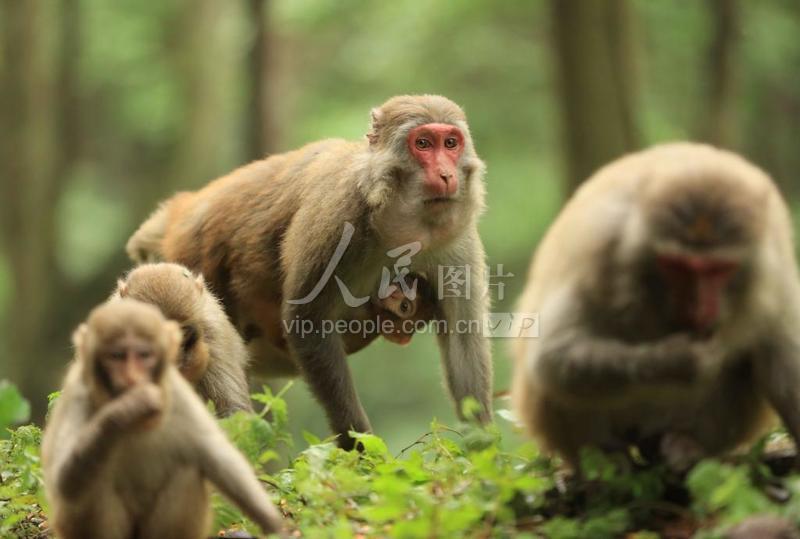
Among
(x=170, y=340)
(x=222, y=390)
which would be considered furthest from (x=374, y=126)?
(x=170, y=340)

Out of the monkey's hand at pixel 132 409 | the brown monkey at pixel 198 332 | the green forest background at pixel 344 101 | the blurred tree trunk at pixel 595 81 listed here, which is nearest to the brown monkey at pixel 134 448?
the monkey's hand at pixel 132 409

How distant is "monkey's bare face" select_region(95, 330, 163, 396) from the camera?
4688mm

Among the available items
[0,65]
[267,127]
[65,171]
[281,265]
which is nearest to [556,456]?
[281,265]

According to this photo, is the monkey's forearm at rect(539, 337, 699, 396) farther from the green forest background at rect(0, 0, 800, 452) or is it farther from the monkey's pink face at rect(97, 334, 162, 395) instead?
the green forest background at rect(0, 0, 800, 452)

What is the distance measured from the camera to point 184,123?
16.9 metres

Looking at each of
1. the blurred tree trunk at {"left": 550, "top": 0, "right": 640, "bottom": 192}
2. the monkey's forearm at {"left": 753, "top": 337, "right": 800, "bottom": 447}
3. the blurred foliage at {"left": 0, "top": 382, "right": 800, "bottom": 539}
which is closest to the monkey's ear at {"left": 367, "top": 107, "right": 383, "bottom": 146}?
the blurred foliage at {"left": 0, "top": 382, "right": 800, "bottom": 539}

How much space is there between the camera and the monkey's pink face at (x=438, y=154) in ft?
23.0

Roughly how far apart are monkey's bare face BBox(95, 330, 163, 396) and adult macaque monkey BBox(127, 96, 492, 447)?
8.65 feet

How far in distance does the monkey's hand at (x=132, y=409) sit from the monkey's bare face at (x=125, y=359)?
8 centimetres

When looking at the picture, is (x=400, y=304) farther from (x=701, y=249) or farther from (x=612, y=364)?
(x=701, y=249)

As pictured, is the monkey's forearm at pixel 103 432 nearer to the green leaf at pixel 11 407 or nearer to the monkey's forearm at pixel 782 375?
the green leaf at pixel 11 407

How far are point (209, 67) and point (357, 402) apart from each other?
1092 cm

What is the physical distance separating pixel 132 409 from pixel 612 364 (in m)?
1.85

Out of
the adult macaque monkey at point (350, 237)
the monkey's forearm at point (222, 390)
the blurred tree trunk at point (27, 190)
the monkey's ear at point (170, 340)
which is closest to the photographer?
the monkey's ear at point (170, 340)
